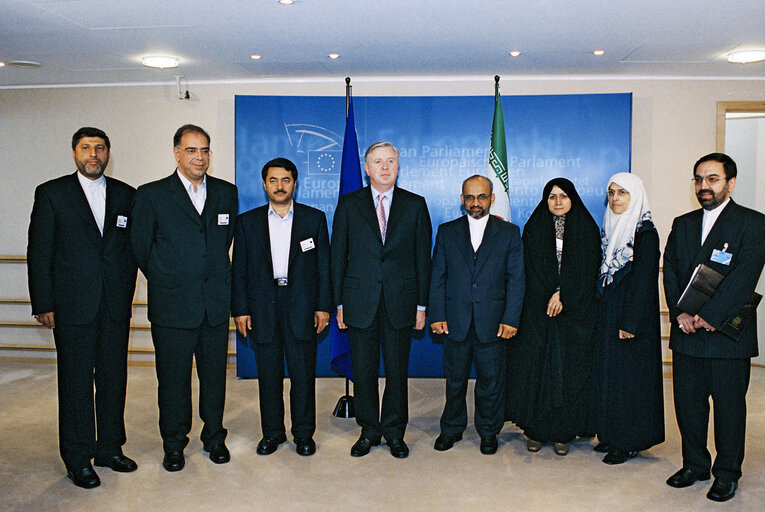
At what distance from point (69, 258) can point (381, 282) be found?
174 cm

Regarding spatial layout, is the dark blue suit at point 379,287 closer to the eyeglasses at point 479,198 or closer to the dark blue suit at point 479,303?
the dark blue suit at point 479,303

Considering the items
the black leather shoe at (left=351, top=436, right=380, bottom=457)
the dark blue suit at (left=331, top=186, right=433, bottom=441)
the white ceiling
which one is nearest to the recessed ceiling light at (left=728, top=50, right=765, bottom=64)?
the white ceiling

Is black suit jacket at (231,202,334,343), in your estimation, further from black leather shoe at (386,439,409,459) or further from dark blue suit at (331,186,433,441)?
black leather shoe at (386,439,409,459)

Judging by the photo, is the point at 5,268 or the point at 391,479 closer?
the point at 391,479

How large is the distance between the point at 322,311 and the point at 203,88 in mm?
3359

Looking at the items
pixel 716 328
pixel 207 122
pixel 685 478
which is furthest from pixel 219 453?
pixel 207 122

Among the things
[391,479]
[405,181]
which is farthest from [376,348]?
[405,181]

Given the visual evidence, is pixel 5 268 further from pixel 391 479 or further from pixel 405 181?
pixel 391 479

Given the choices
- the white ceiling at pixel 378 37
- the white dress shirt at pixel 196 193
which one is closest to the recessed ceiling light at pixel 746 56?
the white ceiling at pixel 378 37

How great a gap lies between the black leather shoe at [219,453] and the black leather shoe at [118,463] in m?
0.43

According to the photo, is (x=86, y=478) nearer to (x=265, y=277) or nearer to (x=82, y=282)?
(x=82, y=282)

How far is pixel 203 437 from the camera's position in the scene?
13.1ft

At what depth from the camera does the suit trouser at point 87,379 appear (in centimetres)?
356

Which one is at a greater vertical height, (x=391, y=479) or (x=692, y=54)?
(x=692, y=54)
